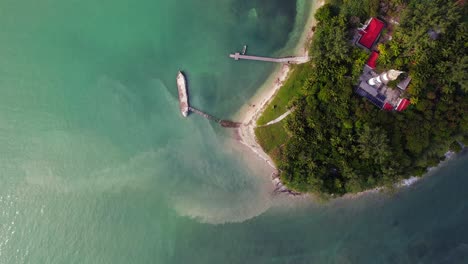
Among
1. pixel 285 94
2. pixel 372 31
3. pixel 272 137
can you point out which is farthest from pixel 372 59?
pixel 272 137

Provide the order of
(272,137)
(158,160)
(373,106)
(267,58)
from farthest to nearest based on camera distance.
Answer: (267,58) < (158,160) < (272,137) < (373,106)

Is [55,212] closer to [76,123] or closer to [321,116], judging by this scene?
[76,123]

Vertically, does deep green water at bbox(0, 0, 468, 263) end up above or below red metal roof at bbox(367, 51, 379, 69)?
below

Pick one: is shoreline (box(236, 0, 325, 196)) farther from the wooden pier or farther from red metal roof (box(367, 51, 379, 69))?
red metal roof (box(367, 51, 379, 69))

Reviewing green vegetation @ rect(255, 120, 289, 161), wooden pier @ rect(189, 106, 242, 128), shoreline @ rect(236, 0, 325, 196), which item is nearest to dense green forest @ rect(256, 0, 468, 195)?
green vegetation @ rect(255, 120, 289, 161)

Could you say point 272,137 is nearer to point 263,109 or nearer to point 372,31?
point 263,109

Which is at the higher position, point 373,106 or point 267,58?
point 373,106

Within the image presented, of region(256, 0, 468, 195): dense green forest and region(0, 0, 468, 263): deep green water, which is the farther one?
region(0, 0, 468, 263): deep green water
